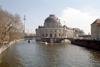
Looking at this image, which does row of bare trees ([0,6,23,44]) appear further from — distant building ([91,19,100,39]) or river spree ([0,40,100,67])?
distant building ([91,19,100,39])

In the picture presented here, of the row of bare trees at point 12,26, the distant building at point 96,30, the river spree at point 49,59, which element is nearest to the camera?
the river spree at point 49,59

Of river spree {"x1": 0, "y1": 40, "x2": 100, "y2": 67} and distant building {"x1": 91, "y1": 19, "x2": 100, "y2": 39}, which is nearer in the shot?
river spree {"x1": 0, "y1": 40, "x2": 100, "y2": 67}

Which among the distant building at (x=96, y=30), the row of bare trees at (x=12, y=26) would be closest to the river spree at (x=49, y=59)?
the row of bare trees at (x=12, y=26)

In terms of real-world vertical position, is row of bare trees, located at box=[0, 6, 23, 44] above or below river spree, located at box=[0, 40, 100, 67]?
above

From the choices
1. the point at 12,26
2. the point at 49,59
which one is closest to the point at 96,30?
the point at 12,26

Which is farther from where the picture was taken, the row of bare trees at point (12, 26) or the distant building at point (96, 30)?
the distant building at point (96, 30)

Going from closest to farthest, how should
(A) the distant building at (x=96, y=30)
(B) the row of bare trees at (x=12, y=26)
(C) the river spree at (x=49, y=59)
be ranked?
1. (C) the river spree at (x=49, y=59)
2. (B) the row of bare trees at (x=12, y=26)
3. (A) the distant building at (x=96, y=30)

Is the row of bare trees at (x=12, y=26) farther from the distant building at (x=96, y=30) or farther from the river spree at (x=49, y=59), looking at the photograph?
the distant building at (x=96, y=30)

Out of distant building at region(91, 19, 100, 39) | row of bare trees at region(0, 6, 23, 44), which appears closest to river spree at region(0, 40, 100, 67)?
row of bare trees at region(0, 6, 23, 44)

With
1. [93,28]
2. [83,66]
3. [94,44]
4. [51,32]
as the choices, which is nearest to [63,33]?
[51,32]

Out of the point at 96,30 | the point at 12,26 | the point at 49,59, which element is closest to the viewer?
the point at 49,59

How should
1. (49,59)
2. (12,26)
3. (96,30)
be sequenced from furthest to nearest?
(96,30), (12,26), (49,59)

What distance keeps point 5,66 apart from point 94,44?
3568 centimetres

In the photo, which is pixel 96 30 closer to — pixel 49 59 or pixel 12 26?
pixel 12 26
